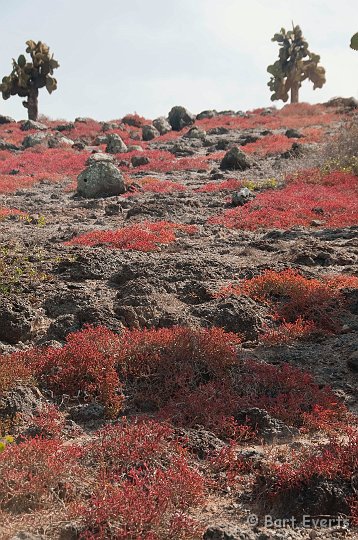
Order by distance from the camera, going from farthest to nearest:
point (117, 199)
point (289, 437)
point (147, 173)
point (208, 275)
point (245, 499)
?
1. point (147, 173)
2. point (117, 199)
3. point (208, 275)
4. point (289, 437)
5. point (245, 499)

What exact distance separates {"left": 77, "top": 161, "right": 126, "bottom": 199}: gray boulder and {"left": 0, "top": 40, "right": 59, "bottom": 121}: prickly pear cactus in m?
33.2

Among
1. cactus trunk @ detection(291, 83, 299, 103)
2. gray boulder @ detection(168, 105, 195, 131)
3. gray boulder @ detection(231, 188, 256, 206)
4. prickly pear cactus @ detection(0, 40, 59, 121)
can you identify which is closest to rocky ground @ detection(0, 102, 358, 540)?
gray boulder @ detection(231, 188, 256, 206)

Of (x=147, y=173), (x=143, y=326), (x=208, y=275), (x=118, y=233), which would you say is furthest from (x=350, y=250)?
(x=147, y=173)

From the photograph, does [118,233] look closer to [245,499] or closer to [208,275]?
[208,275]

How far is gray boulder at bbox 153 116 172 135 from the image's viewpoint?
5044cm

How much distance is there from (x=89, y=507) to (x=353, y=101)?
5375 cm

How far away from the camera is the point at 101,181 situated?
24.4 meters

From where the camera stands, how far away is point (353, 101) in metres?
51.8

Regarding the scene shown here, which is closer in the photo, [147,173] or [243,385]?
[243,385]

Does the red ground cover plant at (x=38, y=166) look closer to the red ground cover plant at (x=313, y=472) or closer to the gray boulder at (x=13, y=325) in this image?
the gray boulder at (x=13, y=325)

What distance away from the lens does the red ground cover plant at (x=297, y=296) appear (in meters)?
9.69

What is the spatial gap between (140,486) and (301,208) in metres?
16.2

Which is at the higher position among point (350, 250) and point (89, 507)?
point (350, 250)

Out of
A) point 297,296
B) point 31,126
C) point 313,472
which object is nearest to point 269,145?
point 31,126
